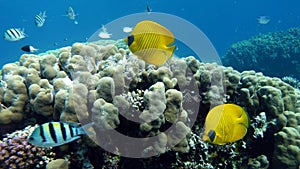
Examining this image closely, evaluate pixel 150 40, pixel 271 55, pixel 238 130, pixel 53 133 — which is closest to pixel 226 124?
pixel 238 130

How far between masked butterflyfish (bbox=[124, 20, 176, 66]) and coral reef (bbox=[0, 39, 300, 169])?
26.2 inches

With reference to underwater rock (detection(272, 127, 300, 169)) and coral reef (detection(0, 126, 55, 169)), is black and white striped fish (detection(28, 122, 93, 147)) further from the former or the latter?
underwater rock (detection(272, 127, 300, 169))

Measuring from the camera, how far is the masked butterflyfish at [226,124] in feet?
6.85

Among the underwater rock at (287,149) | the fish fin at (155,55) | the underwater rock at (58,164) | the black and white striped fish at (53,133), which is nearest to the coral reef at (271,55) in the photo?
the underwater rock at (287,149)

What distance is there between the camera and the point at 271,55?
17.5 metres

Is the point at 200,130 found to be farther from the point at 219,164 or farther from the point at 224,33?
the point at 224,33

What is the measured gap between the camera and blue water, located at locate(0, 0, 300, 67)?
8488 centimetres

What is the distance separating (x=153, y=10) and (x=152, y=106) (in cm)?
9777

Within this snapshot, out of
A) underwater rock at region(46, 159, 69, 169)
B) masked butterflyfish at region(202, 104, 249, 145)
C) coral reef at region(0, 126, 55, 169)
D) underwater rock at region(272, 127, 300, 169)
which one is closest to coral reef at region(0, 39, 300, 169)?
underwater rock at region(272, 127, 300, 169)

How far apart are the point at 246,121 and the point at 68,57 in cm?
322

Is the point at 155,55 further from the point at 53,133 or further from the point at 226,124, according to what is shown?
the point at 53,133

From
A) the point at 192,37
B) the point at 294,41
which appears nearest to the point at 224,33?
the point at 294,41

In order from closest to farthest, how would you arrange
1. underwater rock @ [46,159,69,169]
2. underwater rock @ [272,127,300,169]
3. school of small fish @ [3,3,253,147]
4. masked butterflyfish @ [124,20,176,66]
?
1. school of small fish @ [3,3,253,147]
2. masked butterflyfish @ [124,20,176,66]
3. underwater rock @ [46,159,69,169]
4. underwater rock @ [272,127,300,169]

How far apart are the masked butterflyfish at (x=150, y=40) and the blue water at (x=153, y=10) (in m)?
76.3
